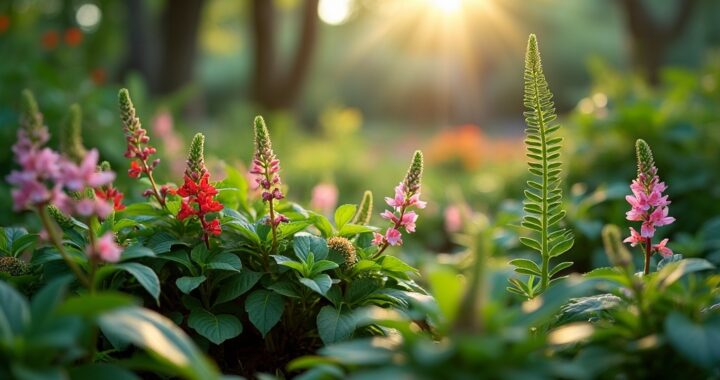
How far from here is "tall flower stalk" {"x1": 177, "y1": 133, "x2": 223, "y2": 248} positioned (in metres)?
1.73

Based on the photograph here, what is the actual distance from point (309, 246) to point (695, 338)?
3.07ft

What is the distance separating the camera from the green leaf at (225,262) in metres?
1.70

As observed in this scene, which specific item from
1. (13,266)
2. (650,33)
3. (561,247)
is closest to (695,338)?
(561,247)

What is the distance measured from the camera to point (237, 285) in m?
1.78

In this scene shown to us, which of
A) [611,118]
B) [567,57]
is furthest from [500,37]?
[611,118]

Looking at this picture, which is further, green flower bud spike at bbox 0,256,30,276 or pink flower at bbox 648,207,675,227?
green flower bud spike at bbox 0,256,30,276

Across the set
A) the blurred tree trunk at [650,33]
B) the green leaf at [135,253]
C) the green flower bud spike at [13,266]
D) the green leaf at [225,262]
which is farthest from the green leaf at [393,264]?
the blurred tree trunk at [650,33]

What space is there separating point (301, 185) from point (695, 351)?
18.5 feet

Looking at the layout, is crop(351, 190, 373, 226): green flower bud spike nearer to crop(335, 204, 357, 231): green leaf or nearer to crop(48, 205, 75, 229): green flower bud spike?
crop(335, 204, 357, 231): green leaf

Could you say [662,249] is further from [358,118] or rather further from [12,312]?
[358,118]

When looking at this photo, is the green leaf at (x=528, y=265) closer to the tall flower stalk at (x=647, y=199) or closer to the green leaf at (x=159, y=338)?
the tall flower stalk at (x=647, y=199)

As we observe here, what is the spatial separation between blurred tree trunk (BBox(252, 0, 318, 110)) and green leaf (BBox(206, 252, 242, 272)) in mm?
8031

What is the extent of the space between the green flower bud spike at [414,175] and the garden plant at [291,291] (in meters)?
0.01

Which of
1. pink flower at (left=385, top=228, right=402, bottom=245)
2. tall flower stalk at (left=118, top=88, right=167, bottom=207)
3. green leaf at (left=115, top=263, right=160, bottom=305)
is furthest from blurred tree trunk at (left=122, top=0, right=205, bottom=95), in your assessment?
green leaf at (left=115, top=263, right=160, bottom=305)
